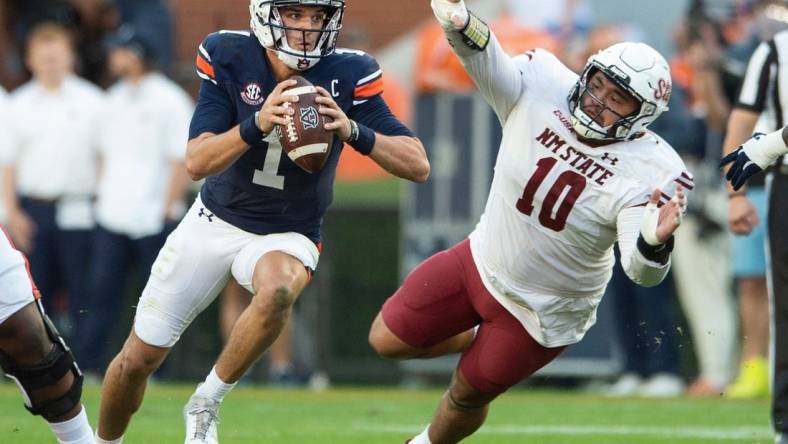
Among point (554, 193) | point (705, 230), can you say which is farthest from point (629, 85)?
point (705, 230)

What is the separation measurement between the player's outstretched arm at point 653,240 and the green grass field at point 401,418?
6.26ft

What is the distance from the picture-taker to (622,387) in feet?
35.5

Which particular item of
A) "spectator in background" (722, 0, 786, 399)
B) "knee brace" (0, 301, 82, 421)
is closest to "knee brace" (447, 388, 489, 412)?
"knee brace" (0, 301, 82, 421)

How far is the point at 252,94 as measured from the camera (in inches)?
245

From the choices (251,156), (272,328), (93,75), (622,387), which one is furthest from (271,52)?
(93,75)

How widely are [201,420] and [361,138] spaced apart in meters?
1.28

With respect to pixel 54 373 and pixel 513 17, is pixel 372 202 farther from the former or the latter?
pixel 54 373

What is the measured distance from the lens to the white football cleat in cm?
616

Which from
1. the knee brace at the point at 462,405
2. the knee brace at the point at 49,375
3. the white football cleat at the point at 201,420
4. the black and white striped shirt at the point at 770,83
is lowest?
the knee brace at the point at 462,405

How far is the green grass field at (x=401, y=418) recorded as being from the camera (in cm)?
773

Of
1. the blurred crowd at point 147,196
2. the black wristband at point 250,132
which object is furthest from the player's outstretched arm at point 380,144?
the blurred crowd at point 147,196

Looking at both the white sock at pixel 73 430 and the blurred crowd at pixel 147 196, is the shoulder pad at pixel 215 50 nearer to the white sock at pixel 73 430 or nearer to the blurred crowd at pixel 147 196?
the white sock at pixel 73 430

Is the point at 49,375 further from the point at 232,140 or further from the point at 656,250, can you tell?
the point at 656,250

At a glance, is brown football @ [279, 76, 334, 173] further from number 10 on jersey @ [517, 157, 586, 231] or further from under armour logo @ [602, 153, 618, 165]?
under armour logo @ [602, 153, 618, 165]
